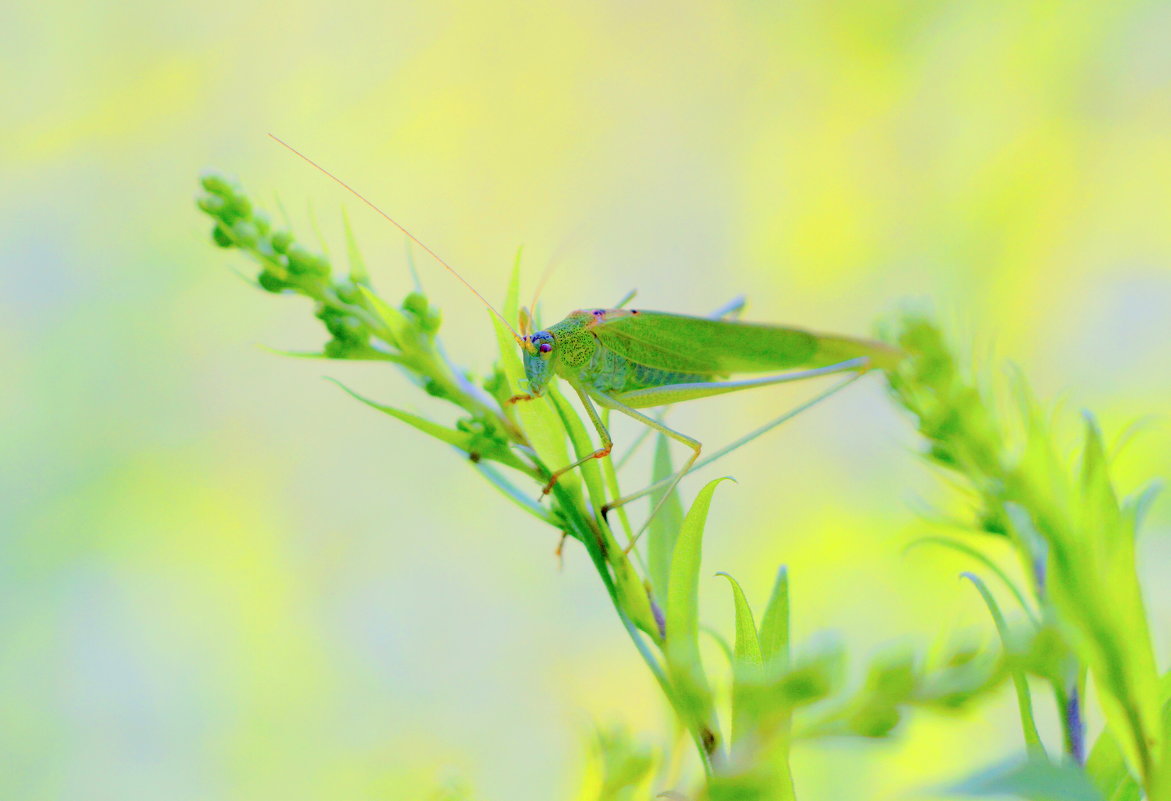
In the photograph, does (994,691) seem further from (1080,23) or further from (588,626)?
(1080,23)

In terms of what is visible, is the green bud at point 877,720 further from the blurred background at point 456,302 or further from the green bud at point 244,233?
the blurred background at point 456,302

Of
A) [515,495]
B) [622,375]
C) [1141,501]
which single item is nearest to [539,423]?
[515,495]

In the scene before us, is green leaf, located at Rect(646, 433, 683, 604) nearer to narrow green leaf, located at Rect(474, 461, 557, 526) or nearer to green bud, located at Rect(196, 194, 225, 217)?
narrow green leaf, located at Rect(474, 461, 557, 526)

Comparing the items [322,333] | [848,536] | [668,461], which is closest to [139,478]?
[322,333]

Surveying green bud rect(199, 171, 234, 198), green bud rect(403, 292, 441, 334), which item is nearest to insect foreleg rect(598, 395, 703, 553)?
green bud rect(403, 292, 441, 334)

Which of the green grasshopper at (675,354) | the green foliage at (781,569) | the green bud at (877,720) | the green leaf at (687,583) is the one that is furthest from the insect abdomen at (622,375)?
the green bud at (877,720)

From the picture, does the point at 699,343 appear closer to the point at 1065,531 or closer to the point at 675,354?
the point at 675,354
